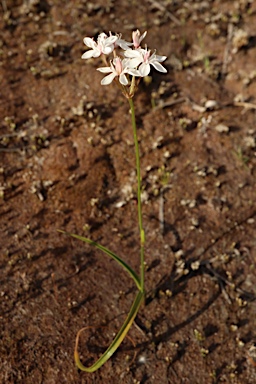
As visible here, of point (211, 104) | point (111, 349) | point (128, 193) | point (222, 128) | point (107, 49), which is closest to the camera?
point (107, 49)

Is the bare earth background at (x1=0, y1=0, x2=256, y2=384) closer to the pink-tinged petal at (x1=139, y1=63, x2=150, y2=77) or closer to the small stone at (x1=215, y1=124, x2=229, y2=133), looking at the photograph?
the small stone at (x1=215, y1=124, x2=229, y2=133)

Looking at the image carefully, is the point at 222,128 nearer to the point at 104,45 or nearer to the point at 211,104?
the point at 211,104

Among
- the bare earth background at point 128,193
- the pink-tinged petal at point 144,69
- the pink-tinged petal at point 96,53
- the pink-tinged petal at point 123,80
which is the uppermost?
the pink-tinged petal at point 96,53

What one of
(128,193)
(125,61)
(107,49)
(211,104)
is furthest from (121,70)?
(211,104)

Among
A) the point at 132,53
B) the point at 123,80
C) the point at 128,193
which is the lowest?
the point at 128,193

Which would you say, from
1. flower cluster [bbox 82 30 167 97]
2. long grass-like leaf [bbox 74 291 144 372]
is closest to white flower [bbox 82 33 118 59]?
flower cluster [bbox 82 30 167 97]

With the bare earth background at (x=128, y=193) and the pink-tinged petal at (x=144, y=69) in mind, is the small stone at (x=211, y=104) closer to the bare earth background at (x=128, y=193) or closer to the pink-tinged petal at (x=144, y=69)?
the bare earth background at (x=128, y=193)

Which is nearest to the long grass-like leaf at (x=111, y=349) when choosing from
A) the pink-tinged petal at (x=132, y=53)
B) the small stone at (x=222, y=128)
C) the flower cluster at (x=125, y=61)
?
the flower cluster at (x=125, y=61)

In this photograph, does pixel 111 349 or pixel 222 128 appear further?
pixel 222 128
